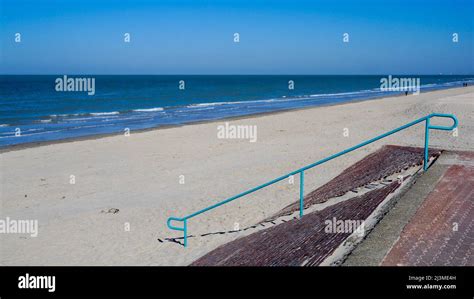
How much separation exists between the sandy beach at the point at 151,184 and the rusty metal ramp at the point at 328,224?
122 centimetres

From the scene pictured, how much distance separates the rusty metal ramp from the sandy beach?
122cm

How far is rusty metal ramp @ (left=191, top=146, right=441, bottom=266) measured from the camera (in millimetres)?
5680

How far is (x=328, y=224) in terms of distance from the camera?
6.76 meters

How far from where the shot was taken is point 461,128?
19484 mm

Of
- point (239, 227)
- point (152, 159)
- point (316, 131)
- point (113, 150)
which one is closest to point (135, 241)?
point (239, 227)

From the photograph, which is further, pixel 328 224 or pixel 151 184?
pixel 151 184

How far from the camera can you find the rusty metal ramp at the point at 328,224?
18.6ft

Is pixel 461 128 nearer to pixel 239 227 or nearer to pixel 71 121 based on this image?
pixel 239 227

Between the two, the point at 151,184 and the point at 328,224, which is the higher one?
the point at 328,224

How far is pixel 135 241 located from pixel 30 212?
393 centimetres

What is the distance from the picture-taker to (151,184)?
13344 millimetres

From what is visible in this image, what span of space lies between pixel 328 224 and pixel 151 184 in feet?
25.5
